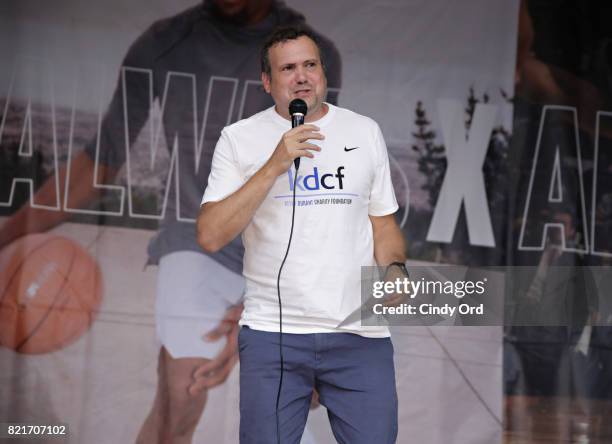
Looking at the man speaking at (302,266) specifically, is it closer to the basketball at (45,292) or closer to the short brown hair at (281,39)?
the short brown hair at (281,39)

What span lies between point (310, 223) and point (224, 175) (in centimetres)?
29

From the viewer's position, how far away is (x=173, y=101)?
4.01m

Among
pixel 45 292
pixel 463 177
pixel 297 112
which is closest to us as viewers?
pixel 297 112

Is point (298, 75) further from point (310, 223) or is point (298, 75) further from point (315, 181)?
point (310, 223)

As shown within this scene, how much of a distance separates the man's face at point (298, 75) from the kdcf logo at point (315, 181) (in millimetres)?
199

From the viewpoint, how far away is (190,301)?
397 centimetres

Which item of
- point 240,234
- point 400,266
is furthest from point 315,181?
point 240,234

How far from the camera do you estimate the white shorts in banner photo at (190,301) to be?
3.96 metres

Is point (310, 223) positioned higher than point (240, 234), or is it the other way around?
point (240, 234)

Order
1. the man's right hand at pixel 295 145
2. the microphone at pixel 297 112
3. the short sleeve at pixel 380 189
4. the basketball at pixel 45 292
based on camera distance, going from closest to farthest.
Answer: the man's right hand at pixel 295 145
the microphone at pixel 297 112
the short sleeve at pixel 380 189
the basketball at pixel 45 292

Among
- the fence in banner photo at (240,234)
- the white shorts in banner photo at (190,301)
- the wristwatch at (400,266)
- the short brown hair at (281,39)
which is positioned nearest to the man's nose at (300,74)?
the short brown hair at (281,39)

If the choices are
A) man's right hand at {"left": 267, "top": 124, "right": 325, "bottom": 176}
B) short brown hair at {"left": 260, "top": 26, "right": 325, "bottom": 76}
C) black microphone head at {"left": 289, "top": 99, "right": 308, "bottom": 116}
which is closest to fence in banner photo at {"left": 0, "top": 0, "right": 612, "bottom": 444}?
short brown hair at {"left": 260, "top": 26, "right": 325, "bottom": 76}

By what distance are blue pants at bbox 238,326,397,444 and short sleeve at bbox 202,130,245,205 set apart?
0.39 metres

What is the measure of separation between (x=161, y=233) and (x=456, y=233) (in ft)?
4.70
